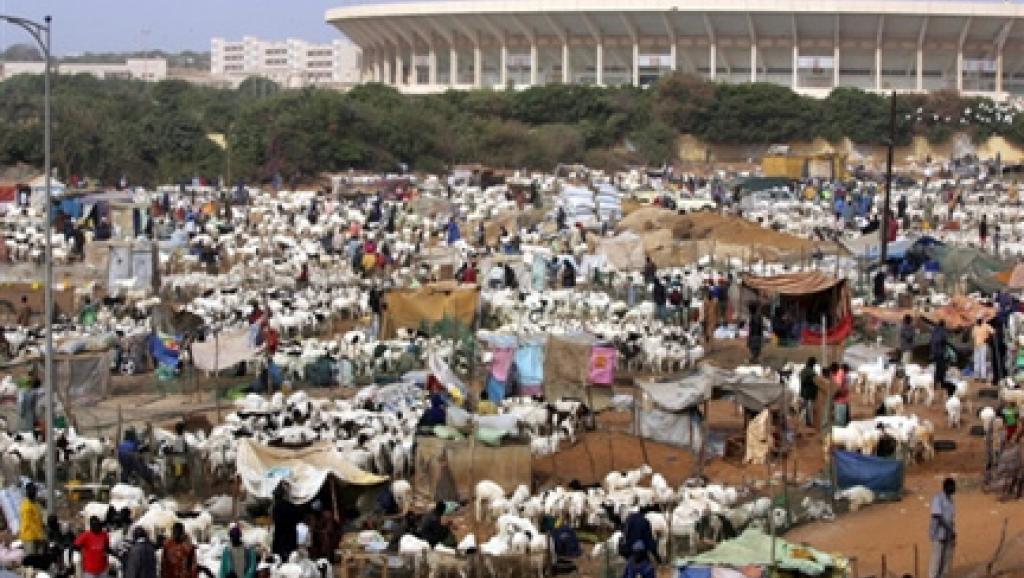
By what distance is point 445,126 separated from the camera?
2699 inches

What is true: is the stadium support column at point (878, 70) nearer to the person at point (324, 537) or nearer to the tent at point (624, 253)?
the tent at point (624, 253)

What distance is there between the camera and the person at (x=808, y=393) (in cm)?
2158

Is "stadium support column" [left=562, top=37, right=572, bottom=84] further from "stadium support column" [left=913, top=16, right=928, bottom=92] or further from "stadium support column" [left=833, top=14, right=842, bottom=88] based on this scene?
"stadium support column" [left=913, top=16, right=928, bottom=92]

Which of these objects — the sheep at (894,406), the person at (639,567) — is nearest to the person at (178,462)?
the person at (639,567)

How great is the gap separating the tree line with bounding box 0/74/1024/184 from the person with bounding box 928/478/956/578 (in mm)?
46855

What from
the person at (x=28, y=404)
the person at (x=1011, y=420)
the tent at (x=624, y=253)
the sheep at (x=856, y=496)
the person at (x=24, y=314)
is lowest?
the sheep at (x=856, y=496)

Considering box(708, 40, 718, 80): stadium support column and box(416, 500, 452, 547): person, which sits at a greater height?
box(708, 40, 718, 80): stadium support column

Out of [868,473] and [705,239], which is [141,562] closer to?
[868,473]

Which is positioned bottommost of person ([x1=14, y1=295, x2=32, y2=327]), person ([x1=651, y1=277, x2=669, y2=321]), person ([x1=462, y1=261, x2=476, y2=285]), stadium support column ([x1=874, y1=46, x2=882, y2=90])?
person ([x1=14, y1=295, x2=32, y2=327])

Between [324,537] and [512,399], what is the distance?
6.77 metres

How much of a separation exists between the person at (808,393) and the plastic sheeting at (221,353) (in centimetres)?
753

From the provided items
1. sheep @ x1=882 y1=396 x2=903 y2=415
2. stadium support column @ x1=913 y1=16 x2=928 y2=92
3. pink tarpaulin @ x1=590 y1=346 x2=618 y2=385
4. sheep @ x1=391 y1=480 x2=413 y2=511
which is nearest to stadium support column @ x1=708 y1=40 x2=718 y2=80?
stadium support column @ x1=913 y1=16 x2=928 y2=92

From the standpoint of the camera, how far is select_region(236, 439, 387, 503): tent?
1695cm

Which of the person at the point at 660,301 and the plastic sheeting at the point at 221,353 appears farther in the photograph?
the person at the point at 660,301
